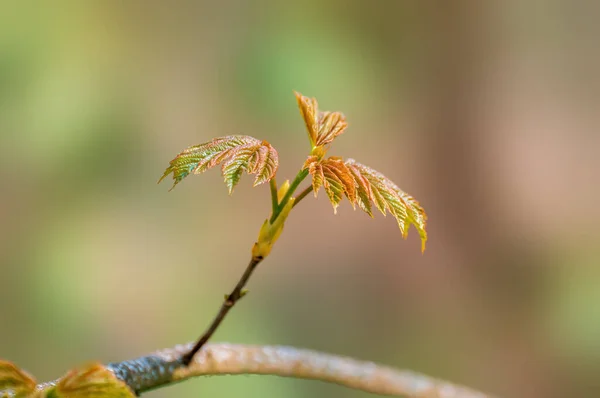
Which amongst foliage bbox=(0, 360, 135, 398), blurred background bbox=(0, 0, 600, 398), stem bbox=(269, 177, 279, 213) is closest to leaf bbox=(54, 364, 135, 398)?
foliage bbox=(0, 360, 135, 398)

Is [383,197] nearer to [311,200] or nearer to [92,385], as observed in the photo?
[92,385]

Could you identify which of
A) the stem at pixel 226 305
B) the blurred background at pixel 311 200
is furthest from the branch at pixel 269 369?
the blurred background at pixel 311 200

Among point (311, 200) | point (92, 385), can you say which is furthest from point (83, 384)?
point (311, 200)

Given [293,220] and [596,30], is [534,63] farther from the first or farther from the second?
[293,220]

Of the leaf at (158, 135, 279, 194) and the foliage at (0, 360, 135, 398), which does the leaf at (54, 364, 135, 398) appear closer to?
the foliage at (0, 360, 135, 398)

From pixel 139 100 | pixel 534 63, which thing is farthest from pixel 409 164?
pixel 139 100
